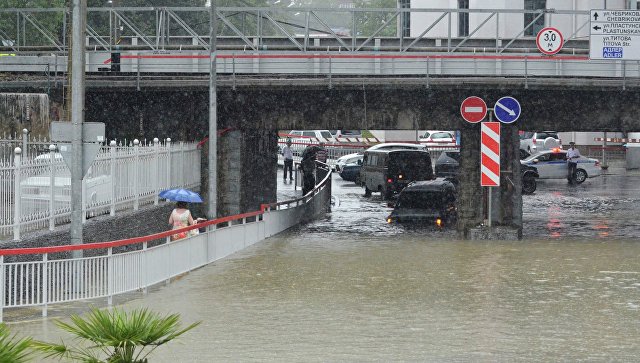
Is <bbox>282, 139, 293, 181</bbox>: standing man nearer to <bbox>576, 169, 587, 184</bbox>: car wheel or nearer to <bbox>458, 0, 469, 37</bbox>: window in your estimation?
<bbox>576, 169, 587, 184</bbox>: car wheel

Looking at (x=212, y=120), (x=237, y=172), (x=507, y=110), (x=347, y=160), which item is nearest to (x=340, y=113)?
(x=237, y=172)

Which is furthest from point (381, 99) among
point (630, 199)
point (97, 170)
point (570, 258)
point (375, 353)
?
point (375, 353)

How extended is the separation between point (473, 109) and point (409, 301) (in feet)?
44.5

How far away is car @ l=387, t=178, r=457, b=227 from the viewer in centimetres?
3538

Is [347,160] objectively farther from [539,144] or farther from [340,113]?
[340,113]

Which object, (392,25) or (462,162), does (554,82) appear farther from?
(392,25)

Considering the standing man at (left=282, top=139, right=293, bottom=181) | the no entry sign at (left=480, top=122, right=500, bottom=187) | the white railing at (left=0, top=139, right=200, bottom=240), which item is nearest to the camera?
the white railing at (left=0, top=139, right=200, bottom=240)

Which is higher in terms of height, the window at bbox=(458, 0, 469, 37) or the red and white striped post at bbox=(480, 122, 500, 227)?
the window at bbox=(458, 0, 469, 37)

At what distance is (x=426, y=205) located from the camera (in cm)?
3575

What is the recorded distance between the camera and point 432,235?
104 feet

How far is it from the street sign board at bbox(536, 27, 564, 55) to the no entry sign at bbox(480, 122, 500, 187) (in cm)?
583

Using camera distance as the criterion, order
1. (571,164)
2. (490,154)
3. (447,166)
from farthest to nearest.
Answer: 1. (571,164)
2. (447,166)
3. (490,154)

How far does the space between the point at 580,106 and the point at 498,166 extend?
15.7ft

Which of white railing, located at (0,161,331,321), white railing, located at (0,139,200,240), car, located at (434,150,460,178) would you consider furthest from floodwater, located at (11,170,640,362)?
car, located at (434,150,460,178)
